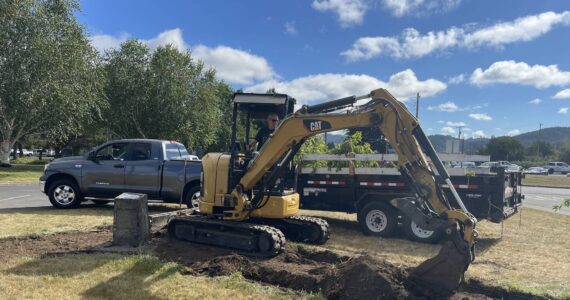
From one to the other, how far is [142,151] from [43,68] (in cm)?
1718

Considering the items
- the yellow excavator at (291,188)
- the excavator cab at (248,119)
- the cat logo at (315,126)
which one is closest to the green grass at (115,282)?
the yellow excavator at (291,188)

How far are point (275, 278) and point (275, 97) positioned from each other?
3138mm

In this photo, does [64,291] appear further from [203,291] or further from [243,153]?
[243,153]

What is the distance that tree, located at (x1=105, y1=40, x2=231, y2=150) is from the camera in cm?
3706

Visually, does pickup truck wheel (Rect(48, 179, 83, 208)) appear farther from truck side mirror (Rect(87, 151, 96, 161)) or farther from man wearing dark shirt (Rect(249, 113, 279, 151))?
man wearing dark shirt (Rect(249, 113, 279, 151))

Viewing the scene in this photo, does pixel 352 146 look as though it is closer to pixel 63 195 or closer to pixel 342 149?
pixel 342 149

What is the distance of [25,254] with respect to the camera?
728 centimetres

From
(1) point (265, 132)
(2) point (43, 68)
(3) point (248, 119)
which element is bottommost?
(1) point (265, 132)

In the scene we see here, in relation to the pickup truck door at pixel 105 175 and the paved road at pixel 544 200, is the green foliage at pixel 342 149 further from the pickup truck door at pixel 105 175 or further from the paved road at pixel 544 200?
the paved road at pixel 544 200

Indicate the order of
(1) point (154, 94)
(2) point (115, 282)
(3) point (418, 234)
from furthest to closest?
(1) point (154, 94) → (3) point (418, 234) → (2) point (115, 282)

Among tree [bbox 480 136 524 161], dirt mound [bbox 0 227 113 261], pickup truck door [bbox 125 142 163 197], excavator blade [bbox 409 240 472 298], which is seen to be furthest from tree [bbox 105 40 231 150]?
tree [bbox 480 136 524 161]

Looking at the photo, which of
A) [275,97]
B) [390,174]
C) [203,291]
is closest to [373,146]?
[390,174]

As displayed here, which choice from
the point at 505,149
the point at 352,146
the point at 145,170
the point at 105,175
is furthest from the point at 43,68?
the point at 505,149

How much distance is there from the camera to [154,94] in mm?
37312
